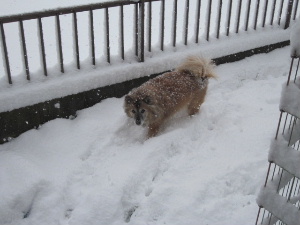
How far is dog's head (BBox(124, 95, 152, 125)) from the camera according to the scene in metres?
4.70

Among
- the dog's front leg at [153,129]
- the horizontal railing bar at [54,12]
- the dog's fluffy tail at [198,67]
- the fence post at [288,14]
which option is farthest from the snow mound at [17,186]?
the fence post at [288,14]

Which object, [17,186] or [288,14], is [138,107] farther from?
[288,14]

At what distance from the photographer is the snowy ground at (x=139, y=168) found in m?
3.79

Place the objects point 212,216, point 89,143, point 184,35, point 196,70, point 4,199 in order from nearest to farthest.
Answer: point 212,216, point 4,199, point 89,143, point 196,70, point 184,35

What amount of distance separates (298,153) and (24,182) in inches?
125

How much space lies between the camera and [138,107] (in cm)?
473

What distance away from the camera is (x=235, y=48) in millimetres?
6688

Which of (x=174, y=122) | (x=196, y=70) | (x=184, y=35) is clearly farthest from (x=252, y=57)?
(x=174, y=122)

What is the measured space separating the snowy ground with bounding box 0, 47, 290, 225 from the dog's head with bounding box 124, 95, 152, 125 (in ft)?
1.10

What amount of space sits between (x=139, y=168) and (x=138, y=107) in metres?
0.88

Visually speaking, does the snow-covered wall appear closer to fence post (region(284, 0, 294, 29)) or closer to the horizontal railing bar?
fence post (region(284, 0, 294, 29))

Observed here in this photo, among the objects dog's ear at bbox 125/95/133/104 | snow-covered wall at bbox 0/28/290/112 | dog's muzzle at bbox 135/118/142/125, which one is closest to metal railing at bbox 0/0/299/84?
snow-covered wall at bbox 0/28/290/112

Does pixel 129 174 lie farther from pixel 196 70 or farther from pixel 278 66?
pixel 278 66

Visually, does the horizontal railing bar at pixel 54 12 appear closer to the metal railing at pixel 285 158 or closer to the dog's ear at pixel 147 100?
the dog's ear at pixel 147 100
